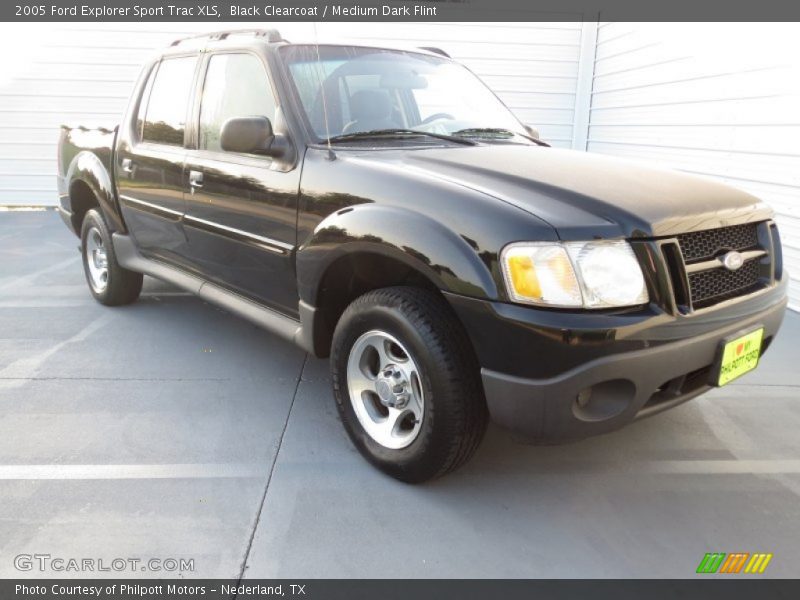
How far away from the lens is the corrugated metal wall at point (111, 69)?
9891 millimetres

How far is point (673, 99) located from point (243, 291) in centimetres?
604

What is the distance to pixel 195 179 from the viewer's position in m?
3.41

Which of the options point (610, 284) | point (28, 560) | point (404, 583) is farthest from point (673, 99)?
point (28, 560)

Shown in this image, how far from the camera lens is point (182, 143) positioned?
3.61 metres

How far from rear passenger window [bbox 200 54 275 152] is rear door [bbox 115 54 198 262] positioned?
0.73 feet

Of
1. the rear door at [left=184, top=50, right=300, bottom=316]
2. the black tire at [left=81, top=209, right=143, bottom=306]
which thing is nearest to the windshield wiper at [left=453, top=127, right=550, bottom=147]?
the rear door at [left=184, top=50, right=300, bottom=316]

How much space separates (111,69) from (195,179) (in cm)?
807

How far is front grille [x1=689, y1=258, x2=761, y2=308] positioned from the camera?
2.23 m

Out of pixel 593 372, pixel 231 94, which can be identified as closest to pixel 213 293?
pixel 231 94

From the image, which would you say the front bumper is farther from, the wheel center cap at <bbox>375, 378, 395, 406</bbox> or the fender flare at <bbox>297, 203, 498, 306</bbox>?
the wheel center cap at <bbox>375, 378, 395, 406</bbox>

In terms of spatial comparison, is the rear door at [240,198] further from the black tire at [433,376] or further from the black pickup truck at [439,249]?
the black tire at [433,376]

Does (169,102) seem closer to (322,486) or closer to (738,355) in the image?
(322,486)

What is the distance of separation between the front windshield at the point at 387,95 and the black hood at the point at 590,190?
0.39m
